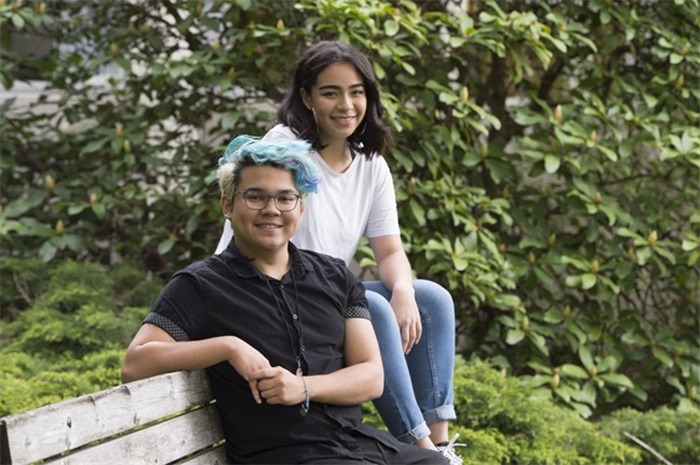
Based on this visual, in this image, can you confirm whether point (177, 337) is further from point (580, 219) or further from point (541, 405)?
point (580, 219)

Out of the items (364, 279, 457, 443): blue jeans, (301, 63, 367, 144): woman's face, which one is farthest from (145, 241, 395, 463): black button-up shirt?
(301, 63, 367, 144): woman's face

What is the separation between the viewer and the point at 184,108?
639 centimetres

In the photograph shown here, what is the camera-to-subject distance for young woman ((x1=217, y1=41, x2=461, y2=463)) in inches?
148

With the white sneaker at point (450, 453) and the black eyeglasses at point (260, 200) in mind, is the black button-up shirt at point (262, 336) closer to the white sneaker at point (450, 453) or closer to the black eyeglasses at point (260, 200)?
the black eyeglasses at point (260, 200)

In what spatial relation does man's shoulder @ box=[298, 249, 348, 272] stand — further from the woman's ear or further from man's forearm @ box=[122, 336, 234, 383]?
the woman's ear

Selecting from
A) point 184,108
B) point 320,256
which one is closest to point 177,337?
point 320,256

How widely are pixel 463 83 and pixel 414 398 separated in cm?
309

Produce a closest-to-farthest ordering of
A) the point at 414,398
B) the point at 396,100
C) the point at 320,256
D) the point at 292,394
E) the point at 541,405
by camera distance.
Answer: the point at 292,394, the point at 320,256, the point at 414,398, the point at 541,405, the point at 396,100

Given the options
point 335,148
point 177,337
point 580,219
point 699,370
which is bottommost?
point 699,370

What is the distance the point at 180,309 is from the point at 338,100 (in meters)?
1.12

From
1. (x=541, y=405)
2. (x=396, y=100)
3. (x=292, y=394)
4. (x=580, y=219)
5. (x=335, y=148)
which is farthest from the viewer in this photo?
(x=580, y=219)

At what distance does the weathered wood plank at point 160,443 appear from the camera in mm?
2541

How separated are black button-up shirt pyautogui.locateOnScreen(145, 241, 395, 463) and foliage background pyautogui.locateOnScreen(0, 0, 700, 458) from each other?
8.21ft

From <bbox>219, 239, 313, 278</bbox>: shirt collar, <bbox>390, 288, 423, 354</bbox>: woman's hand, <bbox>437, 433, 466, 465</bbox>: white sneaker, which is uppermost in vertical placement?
<bbox>219, 239, 313, 278</bbox>: shirt collar
